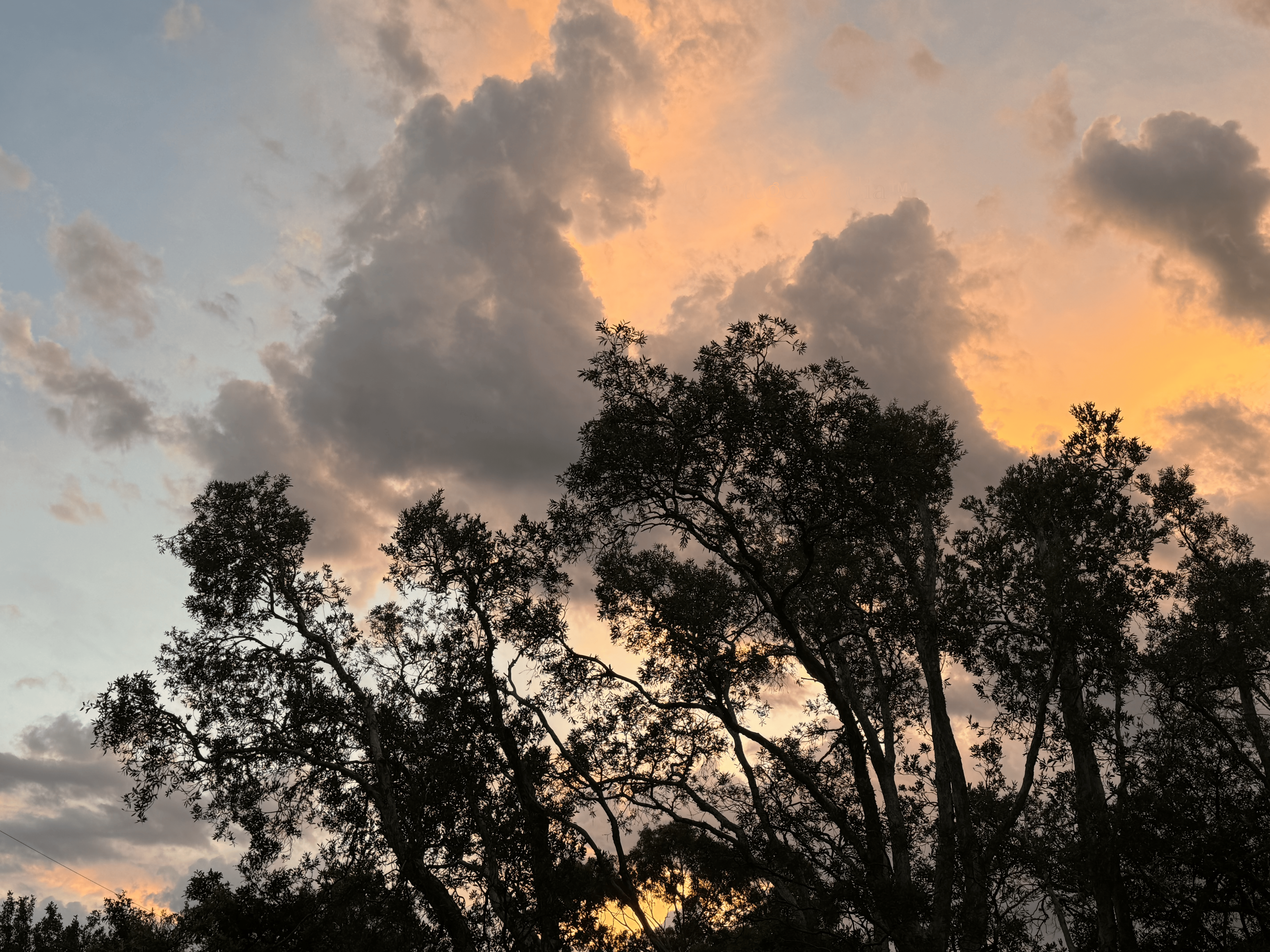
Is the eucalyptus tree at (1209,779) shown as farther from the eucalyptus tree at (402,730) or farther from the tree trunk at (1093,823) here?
the eucalyptus tree at (402,730)

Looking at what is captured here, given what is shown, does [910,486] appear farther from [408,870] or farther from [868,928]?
[408,870]

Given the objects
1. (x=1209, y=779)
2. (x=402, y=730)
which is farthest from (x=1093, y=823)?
(x=402, y=730)

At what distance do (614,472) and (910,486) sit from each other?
6.09 meters

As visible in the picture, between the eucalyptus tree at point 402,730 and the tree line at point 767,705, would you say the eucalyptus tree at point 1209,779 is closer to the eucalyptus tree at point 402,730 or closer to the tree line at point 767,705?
the tree line at point 767,705

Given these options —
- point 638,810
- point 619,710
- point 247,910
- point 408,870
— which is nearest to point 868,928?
point 638,810

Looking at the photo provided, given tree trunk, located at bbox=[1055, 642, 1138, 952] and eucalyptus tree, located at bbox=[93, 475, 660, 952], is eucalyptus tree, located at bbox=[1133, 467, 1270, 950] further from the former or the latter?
eucalyptus tree, located at bbox=[93, 475, 660, 952]

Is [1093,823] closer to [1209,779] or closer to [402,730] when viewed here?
[1209,779]

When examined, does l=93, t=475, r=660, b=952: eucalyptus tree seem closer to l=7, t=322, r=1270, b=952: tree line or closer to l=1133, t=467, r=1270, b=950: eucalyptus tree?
l=7, t=322, r=1270, b=952: tree line

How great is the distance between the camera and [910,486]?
1664cm

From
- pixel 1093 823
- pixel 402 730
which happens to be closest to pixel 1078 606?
pixel 1093 823

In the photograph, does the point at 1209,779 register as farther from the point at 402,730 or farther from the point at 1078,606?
the point at 402,730

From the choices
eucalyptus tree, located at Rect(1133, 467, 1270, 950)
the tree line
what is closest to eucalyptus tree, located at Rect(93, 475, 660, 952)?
the tree line

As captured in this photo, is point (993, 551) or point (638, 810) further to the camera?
point (638, 810)

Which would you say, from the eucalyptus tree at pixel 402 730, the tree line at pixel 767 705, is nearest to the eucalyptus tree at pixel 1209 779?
the tree line at pixel 767 705
